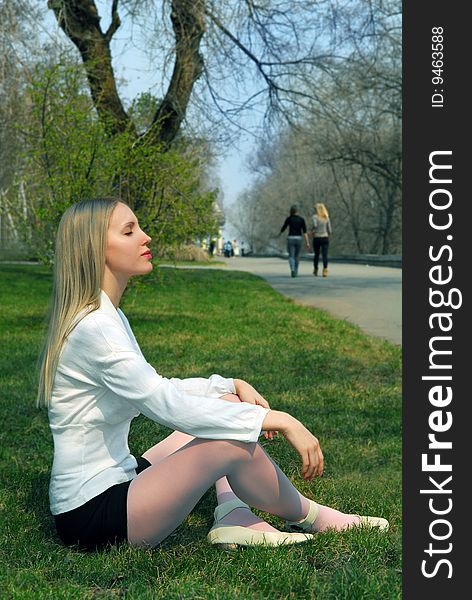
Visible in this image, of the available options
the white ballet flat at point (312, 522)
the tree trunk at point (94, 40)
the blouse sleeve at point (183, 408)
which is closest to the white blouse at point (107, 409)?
the blouse sleeve at point (183, 408)

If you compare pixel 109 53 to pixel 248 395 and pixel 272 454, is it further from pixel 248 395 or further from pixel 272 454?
pixel 248 395

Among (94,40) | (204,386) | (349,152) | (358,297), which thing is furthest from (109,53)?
(349,152)

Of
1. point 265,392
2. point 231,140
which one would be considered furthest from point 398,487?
point 231,140

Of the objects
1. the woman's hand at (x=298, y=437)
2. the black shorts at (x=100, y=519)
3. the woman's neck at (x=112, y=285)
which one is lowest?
the black shorts at (x=100, y=519)

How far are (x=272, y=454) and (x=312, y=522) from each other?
1501mm

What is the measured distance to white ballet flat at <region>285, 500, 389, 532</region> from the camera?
11.6 feet

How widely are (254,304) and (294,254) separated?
9.34 meters

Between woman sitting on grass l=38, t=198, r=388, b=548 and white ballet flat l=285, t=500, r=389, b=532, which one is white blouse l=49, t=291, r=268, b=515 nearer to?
woman sitting on grass l=38, t=198, r=388, b=548

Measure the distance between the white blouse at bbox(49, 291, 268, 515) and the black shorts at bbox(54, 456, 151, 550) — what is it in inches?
1.1

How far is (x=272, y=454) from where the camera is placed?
5051 mm

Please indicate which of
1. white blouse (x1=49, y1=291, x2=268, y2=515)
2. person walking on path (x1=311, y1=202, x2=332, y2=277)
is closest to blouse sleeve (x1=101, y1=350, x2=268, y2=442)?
white blouse (x1=49, y1=291, x2=268, y2=515)

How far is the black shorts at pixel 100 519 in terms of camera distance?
3.32 metres

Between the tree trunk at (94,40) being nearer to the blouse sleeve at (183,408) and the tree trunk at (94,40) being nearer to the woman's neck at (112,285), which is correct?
the woman's neck at (112,285)

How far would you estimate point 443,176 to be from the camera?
2.98 metres
